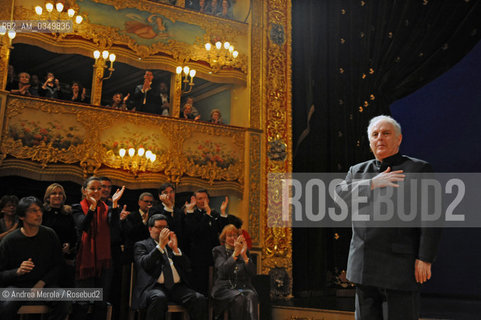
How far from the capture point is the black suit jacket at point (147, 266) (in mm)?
4797

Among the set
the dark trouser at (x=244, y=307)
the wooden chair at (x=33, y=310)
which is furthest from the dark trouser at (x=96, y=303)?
the dark trouser at (x=244, y=307)

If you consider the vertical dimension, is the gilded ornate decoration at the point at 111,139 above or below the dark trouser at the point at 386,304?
above

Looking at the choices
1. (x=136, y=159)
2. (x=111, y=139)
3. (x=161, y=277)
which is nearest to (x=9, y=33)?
(x=111, y=139)

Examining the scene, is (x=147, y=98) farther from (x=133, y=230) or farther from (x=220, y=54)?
(x=133, y=230)

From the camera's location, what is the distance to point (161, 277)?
4.93 m

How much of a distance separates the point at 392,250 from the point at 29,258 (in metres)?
3.46

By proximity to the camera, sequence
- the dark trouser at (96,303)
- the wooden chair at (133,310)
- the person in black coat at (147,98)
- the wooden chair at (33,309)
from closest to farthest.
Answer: the wooden chair at (33,309), the dark trouser at (96,303), the wooden chair at (133,310), the person in black coat at (147,98)

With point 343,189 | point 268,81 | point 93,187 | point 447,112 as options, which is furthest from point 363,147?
point 343,189

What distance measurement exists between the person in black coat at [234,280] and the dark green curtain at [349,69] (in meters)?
2.83

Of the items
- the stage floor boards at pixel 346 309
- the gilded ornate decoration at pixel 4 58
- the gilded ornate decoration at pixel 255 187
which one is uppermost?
the gilded ornate decoration at pixel 4 58

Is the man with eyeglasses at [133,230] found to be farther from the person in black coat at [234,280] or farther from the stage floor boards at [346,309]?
the stage floor boards at [346,309]

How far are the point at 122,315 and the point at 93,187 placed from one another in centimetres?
139

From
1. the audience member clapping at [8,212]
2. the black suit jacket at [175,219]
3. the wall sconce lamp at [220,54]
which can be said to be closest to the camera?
the audience member clapping at [8,212]

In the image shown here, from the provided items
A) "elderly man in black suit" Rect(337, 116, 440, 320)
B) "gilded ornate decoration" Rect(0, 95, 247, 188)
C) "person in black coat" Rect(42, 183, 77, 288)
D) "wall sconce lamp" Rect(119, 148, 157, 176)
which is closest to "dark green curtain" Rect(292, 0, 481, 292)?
"gilded ornate decoration" Rect(0, 95, 247, 188)
